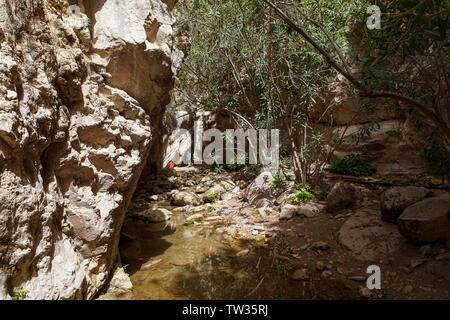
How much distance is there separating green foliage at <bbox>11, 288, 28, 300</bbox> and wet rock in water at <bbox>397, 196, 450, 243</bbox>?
4.11 meters

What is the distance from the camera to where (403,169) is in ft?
22.5

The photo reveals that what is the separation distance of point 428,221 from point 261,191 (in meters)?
3.74

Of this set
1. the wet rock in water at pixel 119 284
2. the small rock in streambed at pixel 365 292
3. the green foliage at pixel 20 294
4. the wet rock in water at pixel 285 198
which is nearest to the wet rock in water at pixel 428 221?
the small rock in streambed at pixel 365 292

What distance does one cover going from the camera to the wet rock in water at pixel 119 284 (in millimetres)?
3170

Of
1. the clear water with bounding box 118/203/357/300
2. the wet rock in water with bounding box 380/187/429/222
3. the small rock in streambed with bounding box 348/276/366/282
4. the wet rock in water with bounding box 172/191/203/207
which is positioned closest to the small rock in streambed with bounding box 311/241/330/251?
the clear water with bounding box 118/203/357/300

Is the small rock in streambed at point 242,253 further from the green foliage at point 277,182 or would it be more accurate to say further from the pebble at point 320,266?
the green foliage at point 277,182

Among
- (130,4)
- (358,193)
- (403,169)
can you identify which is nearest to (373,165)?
(403,169)

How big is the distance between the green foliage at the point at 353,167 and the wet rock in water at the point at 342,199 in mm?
2031

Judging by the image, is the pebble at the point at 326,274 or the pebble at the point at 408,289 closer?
the pebble at the point at 408,289

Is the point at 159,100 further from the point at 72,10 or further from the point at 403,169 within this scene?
the point at 403,169

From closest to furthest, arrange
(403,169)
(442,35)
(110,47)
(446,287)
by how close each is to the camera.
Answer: (442,35) < (446,287) < (110,47) < (403,169)

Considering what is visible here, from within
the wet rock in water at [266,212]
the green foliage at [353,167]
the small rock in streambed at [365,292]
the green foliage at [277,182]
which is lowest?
the small rock in streambed at [365,292]

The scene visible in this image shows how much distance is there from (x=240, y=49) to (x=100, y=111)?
476cm

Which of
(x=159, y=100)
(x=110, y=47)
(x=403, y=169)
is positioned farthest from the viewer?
(x=403, y=169)
